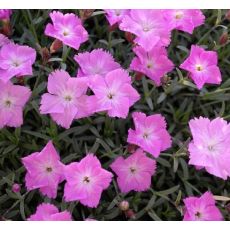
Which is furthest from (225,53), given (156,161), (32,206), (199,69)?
(32,206)

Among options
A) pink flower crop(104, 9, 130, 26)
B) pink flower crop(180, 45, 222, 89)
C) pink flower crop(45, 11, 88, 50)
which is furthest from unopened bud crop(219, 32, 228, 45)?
pink flower crop(45, 11, 88, 50)

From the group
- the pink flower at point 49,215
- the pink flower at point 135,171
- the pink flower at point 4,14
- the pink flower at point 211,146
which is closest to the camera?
the pink flower at point 49,215

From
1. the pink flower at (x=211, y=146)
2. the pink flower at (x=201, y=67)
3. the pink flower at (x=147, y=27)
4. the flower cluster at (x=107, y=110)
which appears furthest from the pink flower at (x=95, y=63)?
the pink flower at (x=211, y=146)

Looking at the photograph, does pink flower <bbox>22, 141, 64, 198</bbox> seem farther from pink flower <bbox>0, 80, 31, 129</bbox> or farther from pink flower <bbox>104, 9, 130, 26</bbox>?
pink flower <bbox>104, 9, 130, 26</bbox>

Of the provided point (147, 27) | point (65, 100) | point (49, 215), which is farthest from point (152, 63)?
point (49, 215)

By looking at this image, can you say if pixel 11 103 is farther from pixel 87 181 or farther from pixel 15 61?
pixel 87 181

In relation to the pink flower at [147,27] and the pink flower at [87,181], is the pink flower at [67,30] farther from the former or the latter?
the pink flower at [87,181]
